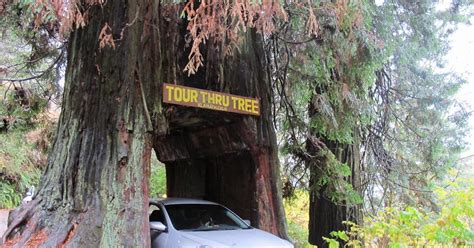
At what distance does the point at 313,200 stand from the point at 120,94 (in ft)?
20.0

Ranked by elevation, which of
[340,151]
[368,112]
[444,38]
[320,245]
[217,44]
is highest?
[444,38]

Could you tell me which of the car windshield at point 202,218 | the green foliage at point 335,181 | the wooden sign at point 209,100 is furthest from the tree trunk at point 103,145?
the green foliage at point 335,181

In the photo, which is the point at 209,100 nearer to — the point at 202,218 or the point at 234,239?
the point at 202,218

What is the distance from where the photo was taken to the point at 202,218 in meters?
8.49

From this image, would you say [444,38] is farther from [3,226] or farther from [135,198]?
[3,226]

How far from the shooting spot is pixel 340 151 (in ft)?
38.1

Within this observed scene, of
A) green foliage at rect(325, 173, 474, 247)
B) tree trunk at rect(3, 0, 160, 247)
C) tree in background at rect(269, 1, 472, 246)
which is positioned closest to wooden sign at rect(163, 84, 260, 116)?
tree trunk at rect(3, 0, 160, 247)

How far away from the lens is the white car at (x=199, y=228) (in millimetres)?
7418

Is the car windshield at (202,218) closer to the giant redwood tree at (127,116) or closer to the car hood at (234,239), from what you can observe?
the car hood at (234,239)

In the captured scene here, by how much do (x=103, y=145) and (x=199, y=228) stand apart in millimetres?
2136

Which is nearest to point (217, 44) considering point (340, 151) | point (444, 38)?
point (340, 151)

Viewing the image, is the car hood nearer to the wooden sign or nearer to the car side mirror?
the car side mirror

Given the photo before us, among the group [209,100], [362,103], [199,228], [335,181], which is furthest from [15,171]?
[362,103]

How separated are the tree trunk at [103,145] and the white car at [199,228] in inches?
24.7
